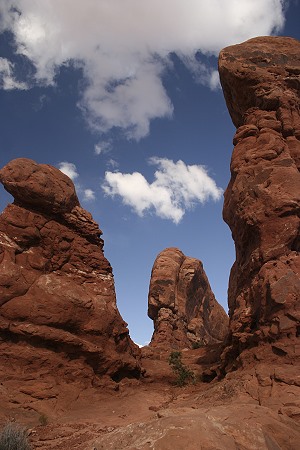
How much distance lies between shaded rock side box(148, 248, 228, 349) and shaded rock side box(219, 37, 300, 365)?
16366 millimetres

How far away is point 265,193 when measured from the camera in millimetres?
16406

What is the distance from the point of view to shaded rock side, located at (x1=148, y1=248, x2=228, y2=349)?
36.4 m

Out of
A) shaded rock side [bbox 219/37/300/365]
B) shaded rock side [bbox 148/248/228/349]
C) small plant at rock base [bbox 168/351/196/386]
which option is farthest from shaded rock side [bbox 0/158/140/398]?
shaded rock side [bbox 148/248/228/349]

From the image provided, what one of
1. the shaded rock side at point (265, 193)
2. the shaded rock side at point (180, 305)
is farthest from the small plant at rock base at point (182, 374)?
the shaded rock side at point (180, 305)

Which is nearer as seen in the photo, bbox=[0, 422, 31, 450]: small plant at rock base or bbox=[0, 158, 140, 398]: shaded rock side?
bbox=[0, 422, 31, 450]: small plant at rock base

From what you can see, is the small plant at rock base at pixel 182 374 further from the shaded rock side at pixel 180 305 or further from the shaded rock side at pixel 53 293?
the shaded rock side at pixel 180 305

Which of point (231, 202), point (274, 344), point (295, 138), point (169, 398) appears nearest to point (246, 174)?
point (231, 202)

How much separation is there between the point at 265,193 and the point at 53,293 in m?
11.0

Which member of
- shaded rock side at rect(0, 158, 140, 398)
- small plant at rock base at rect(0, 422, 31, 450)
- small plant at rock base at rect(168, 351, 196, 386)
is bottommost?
small plant at rock base at rect(0, 422, 31, 450)

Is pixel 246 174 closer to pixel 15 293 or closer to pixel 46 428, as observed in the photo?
pixel 15 293

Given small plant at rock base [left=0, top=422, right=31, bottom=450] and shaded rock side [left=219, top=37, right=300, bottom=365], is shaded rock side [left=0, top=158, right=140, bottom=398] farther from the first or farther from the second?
shaded rock side [left=219, top=37, right=300, bottom=365]

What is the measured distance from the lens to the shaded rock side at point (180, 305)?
36.4 metres

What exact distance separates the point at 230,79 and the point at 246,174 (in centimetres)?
690

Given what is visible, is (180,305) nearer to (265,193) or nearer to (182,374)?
(182,374)
